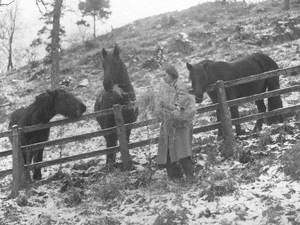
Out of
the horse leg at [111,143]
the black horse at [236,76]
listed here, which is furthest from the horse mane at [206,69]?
the horse leg at [111,143]

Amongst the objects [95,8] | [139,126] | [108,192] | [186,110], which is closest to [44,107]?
[139,126]

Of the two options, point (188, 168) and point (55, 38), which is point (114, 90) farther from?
point (55, 38)

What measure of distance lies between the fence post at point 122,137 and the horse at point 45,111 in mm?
951

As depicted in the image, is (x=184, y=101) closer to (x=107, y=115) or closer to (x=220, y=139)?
(x=220, y=139)

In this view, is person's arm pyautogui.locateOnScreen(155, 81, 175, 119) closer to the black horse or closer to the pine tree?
the black horse

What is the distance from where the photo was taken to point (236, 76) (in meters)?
11.4

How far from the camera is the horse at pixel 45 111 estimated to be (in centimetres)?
1009

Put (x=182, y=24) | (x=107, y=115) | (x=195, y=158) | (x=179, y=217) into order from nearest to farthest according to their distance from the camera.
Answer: (x=179, y=217) → (x=195, y=158) → (x=107, y=115) → (x=182, y=24)

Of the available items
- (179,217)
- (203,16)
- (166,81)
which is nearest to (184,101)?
(166,81)

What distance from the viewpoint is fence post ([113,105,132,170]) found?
955 centimetres

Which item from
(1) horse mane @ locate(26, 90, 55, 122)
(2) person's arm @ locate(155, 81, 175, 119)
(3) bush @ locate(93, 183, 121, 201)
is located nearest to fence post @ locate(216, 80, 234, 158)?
(2) person's arm @ locate(155, 81, 175, 119)

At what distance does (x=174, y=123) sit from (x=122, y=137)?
1.86 m

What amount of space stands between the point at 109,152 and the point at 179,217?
3452 mm

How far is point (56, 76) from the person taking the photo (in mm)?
22641
